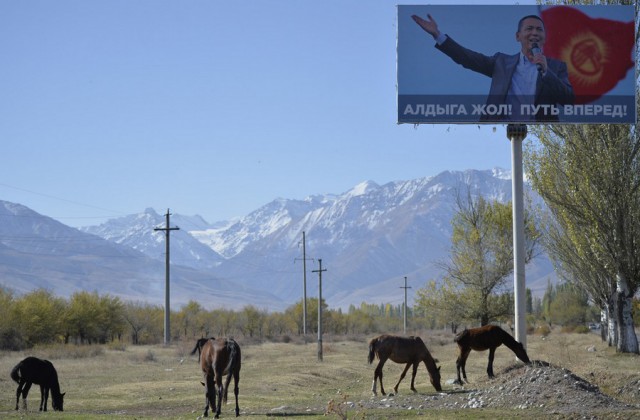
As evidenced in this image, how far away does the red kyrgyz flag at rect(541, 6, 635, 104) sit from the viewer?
27703 millimetres

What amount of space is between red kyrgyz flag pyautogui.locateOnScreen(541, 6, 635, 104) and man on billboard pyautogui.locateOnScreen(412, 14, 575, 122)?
29 cm

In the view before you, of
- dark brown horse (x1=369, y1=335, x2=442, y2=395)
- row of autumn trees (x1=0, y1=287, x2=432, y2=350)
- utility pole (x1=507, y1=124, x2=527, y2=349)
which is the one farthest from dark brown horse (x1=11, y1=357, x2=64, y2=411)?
row of autumn trees (x1=0, y1=287, x2=432, y2=350)

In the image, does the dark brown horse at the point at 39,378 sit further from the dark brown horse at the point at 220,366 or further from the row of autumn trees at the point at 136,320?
the row of autumn trees at the point at 136,320

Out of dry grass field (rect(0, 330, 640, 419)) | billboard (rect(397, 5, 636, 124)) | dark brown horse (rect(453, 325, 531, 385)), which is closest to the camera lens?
dry grass field (rect(0, 330, 640, 419))

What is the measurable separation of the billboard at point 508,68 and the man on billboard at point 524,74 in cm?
3

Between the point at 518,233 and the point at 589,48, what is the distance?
6.70 meters

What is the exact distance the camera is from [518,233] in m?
26.8

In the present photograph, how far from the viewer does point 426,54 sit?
91.3 feet

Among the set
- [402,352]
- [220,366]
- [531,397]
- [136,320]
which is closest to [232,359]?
[220,366]

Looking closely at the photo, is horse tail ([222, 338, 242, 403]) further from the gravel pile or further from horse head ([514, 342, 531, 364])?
horse head ([514, 342, 531, 364])

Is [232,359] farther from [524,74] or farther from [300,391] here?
[524,74]

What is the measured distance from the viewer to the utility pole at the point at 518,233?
26.6 m

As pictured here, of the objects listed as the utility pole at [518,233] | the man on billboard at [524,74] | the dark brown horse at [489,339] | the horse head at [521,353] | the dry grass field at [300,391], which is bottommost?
the dry grass field at [300,391]

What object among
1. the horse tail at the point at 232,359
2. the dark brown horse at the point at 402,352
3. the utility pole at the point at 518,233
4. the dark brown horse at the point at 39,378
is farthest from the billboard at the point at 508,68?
the dark brown horse at the point at 39,378
